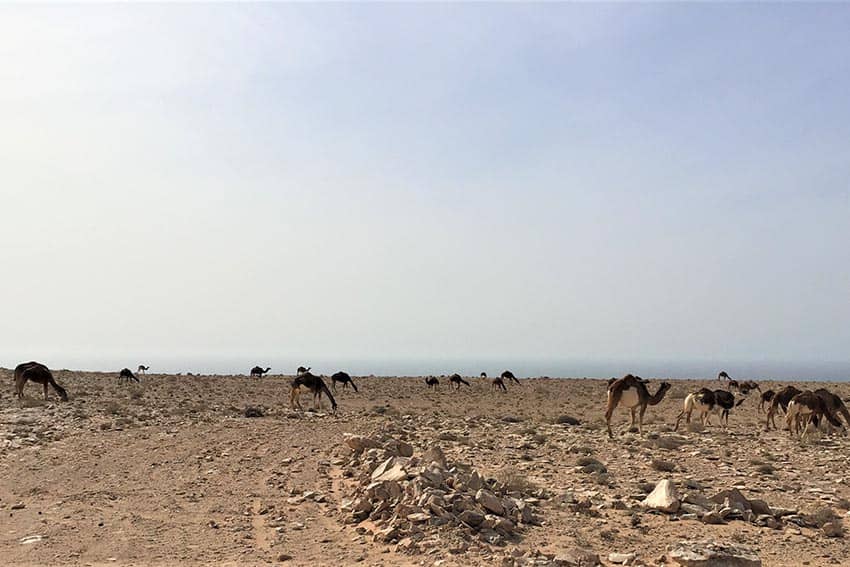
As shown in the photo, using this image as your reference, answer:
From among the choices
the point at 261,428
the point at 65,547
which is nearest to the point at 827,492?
the point at 65,547

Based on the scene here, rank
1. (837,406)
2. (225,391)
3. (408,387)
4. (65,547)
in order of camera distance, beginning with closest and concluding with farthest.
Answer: (65,547) < (837,406) < (225,391) < (408,387)

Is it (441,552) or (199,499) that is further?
(199,499)

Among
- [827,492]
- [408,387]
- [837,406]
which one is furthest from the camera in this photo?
[408,387]

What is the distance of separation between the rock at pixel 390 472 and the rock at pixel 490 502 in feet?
4.94

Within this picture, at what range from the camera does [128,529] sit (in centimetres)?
1116

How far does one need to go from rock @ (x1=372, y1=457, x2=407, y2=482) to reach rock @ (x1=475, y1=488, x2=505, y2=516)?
1.51m

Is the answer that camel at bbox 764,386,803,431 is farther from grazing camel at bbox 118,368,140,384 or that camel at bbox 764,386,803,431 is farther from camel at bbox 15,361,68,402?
Result: grazing camel at bbox 118,368,140,384

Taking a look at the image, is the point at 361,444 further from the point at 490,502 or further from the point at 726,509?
the point at 726,509

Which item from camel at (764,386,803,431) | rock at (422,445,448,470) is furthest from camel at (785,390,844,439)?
rock at (422,445,448,470)

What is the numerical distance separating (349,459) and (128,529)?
5.69 meters

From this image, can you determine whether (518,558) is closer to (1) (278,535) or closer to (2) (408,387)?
(1) (278,535)

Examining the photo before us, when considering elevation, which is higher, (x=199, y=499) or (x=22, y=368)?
(x=22, y=368)

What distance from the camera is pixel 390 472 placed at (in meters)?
12.2

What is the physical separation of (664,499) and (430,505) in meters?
3.91
